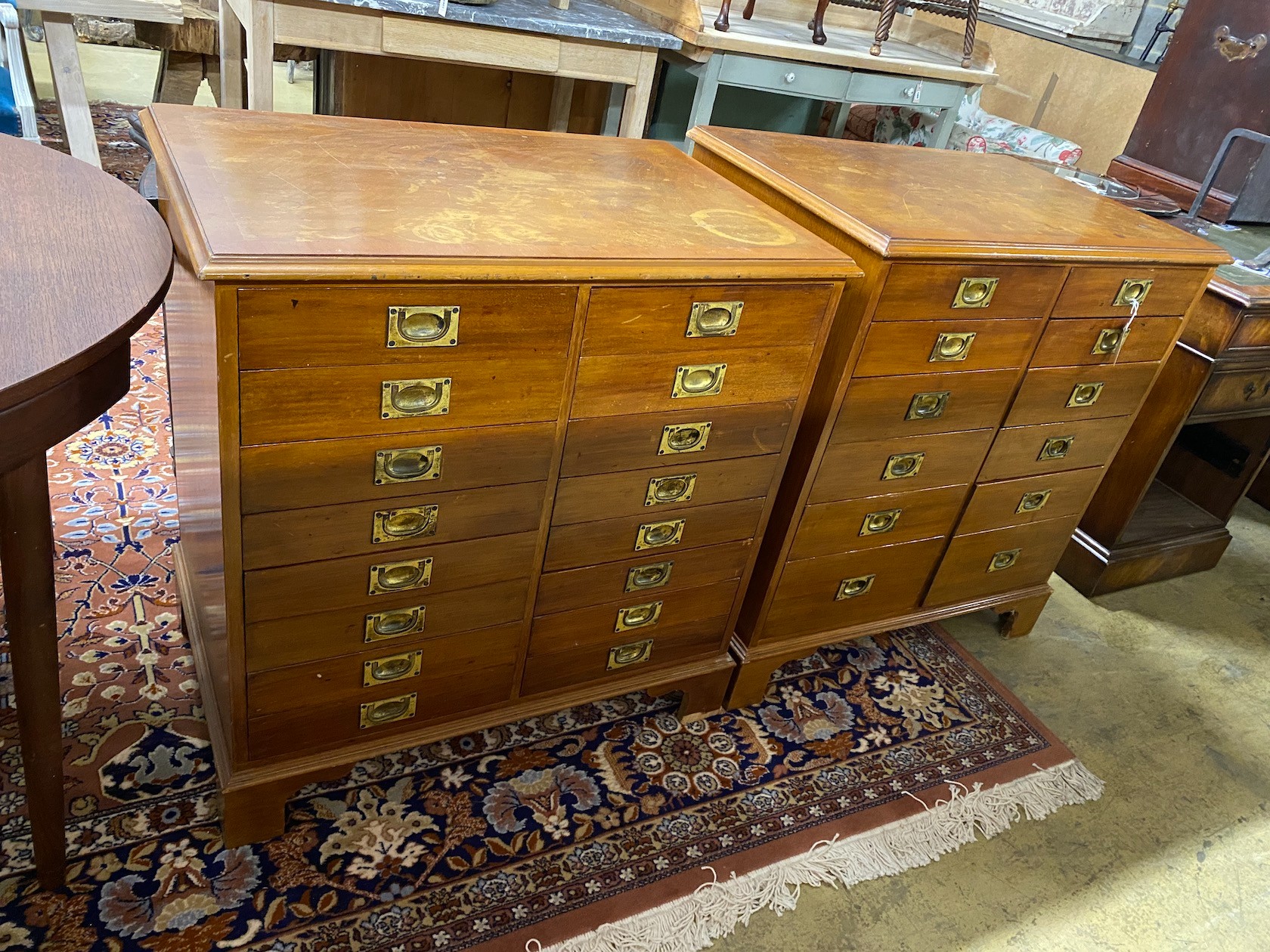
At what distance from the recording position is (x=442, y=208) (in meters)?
1.17

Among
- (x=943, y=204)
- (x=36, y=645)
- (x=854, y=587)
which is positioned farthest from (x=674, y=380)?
(x=36, y=645)

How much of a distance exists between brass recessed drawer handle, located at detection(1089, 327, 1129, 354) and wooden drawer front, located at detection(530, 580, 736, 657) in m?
0.81

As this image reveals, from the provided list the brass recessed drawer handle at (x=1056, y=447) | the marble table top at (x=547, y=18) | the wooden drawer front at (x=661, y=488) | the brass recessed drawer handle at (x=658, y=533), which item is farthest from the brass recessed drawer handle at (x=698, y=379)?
the marble table top at (x=547, y=18)

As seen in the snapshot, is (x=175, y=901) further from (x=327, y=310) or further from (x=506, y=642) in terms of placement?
(x=327, y=310)

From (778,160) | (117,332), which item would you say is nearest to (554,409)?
(117,332)

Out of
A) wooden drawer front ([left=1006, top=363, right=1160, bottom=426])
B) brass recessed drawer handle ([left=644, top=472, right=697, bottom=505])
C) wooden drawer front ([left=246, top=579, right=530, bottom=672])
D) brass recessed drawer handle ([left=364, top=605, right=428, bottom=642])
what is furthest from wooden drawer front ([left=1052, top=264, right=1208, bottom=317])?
brass recessed drawer handle ([left=364, top=605, right=428, bottom=642])

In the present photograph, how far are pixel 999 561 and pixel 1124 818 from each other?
55cm

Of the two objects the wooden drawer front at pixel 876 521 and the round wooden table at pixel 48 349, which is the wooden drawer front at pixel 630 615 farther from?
the round wooden table at pixel 48 349

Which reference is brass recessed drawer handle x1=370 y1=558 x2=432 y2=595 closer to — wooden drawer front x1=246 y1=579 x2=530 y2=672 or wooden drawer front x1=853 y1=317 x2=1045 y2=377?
wooden drawer front x1=246 y1=579 x2=530 y2=672

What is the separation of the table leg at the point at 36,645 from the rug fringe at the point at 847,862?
67 cm

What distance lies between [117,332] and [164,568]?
1.19 m

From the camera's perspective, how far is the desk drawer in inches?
45.1

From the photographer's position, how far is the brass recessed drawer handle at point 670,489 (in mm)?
1408

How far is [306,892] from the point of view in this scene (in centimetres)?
135
